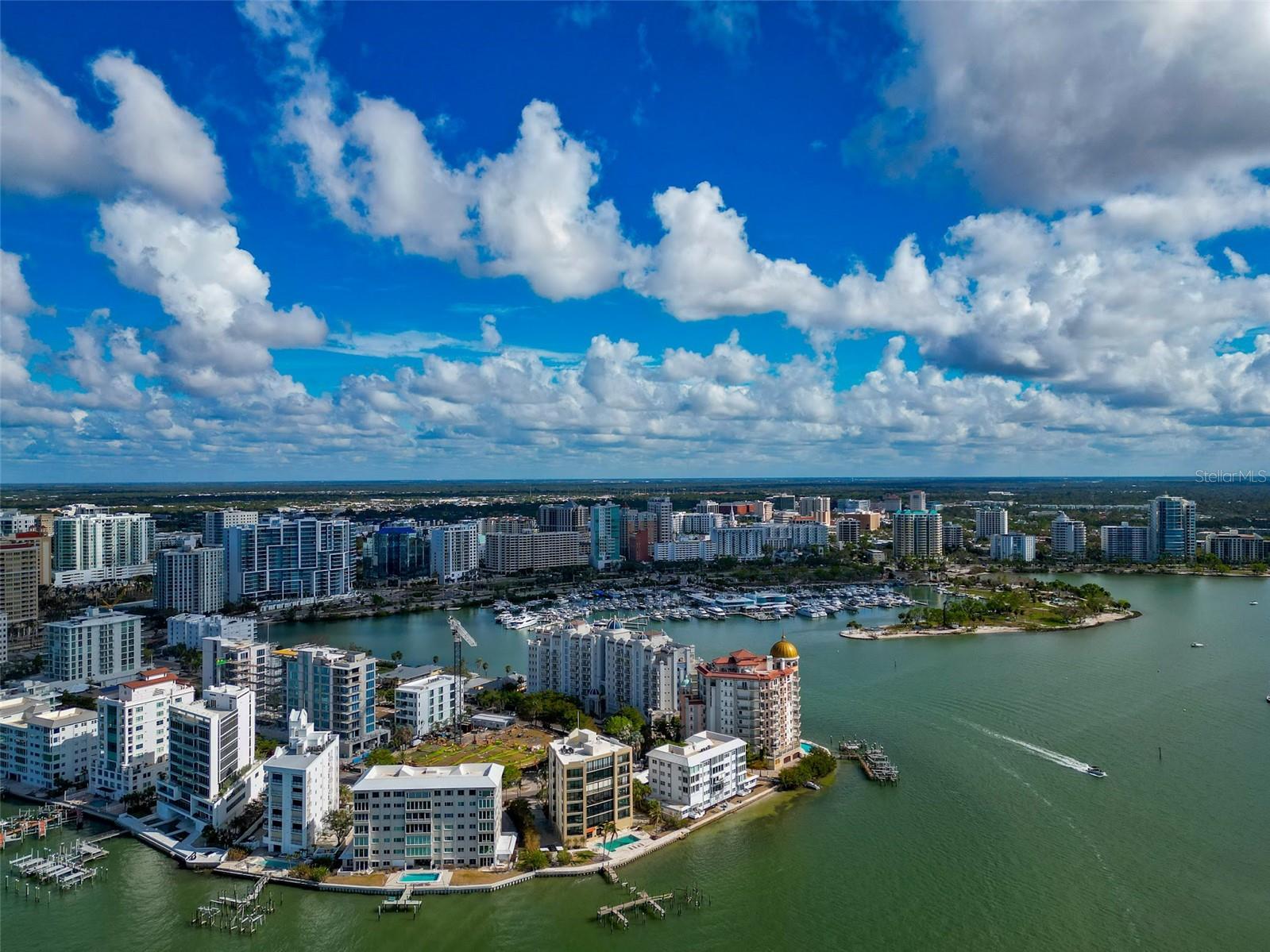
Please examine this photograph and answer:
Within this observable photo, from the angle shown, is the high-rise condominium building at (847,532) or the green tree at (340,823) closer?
the green tree at (340,823)

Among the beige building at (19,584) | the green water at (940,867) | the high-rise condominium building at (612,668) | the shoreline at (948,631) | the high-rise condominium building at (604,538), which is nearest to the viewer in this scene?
the green water at (940,867)

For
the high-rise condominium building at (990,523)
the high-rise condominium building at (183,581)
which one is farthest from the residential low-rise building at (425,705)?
the high-rise condominium building at (990,523)

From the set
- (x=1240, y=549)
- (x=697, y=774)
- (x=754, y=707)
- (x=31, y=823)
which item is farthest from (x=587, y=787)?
(x=1240, y=549)

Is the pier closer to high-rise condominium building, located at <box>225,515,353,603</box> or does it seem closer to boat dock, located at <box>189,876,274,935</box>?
boat dock, located at <box>189,876,274,935</box>

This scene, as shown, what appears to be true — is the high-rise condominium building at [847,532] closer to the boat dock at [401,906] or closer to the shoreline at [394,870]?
the shoreline at [394,870]

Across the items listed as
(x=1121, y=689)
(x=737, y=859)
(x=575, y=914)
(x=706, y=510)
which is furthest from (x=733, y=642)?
(x=706, y=510)

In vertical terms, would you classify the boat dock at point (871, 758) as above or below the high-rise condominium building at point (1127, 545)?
below

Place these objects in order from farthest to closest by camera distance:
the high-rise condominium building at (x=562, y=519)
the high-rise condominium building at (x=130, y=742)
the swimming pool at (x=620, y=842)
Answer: the high-rise condominium building at (x=562, y=519) < the high-rise condominium building at (x=130, y=742) < the swimming pool at (x=620, y=842)

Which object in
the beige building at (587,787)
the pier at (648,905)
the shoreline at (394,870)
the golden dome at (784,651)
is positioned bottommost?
the pier at (648,905)

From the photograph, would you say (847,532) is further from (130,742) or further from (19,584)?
(130,742)
